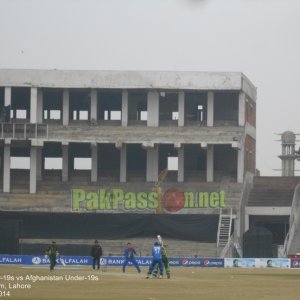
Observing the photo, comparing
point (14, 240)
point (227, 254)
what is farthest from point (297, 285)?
point (227, 254)

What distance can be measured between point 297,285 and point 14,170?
59936 millimetres

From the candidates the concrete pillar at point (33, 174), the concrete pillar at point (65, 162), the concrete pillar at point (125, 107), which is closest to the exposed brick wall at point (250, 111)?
the concrete pillar at point (125, 107)

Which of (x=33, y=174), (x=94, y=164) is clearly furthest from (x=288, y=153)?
(x=33, y=174)

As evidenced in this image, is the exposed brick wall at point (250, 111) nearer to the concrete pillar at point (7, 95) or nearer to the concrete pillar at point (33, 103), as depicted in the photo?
the concrete pillar at point (33, 103)

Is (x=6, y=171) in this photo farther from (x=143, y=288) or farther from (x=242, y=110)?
(x=143, y=288)

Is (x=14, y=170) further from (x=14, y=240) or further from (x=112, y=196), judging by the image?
(x=14, y=240)

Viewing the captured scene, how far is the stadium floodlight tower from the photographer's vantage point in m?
128

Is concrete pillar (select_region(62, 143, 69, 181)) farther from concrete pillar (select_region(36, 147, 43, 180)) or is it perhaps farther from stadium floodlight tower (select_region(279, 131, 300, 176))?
stadium floodlight tower (select_region(279, 131, 300, 176))

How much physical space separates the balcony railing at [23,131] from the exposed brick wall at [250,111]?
62.5 ft

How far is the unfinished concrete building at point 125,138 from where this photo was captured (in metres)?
106

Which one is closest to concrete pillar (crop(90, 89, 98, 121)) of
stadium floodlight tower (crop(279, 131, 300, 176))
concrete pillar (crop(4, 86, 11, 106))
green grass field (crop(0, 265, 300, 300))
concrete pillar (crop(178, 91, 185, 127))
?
concrete pillar (crop(4, 86, 11, 106))

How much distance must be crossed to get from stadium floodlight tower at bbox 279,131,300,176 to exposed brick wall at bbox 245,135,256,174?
282 inches

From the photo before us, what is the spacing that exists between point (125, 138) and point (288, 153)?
26651 mm

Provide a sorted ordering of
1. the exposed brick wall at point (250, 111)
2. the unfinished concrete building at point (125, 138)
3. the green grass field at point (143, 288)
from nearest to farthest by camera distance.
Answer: the green grass field at point (143, 288) < the unfinished concrete building at point (125, 138) < the exposed brick wall at point (250, 111)
